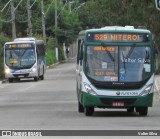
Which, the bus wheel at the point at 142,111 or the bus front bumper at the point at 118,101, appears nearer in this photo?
the bus front bumper at the point at 118,101

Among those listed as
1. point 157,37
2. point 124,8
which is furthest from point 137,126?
point 157,37

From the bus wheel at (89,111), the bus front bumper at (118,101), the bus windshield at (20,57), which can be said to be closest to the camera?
the bus front bumper at (118,101)

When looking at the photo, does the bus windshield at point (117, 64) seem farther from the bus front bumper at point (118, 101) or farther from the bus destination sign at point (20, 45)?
the bus destination sign at point (20, 45)

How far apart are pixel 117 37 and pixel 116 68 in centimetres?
97

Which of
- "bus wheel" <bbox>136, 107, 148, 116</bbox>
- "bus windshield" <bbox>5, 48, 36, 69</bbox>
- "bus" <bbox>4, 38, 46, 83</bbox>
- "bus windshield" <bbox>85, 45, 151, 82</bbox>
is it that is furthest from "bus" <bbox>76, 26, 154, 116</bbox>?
"bus windshield" <bbox>5, 48, 36, 69</bbox>

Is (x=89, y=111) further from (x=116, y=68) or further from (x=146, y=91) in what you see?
(x=146, y=91)

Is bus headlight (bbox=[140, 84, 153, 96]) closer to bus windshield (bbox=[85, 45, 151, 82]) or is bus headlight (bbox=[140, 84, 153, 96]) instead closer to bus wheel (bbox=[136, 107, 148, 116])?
bus windshield (bbox=[85, 45, 151, 82])

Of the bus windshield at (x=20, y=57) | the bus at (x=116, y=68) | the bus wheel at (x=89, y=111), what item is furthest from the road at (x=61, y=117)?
the bus windshield at (x=20, y=57)

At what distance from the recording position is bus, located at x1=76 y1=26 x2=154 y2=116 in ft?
76.0

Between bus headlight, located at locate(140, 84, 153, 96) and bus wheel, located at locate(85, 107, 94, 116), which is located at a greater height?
bus headlight, located at locate(140, 84, 153, 96)

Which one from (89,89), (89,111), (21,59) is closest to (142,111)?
(89,111)

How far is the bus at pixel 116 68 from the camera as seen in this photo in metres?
23.2

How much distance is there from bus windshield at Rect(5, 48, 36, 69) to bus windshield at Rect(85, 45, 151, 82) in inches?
1255

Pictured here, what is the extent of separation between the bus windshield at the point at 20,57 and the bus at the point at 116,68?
31633 mm
